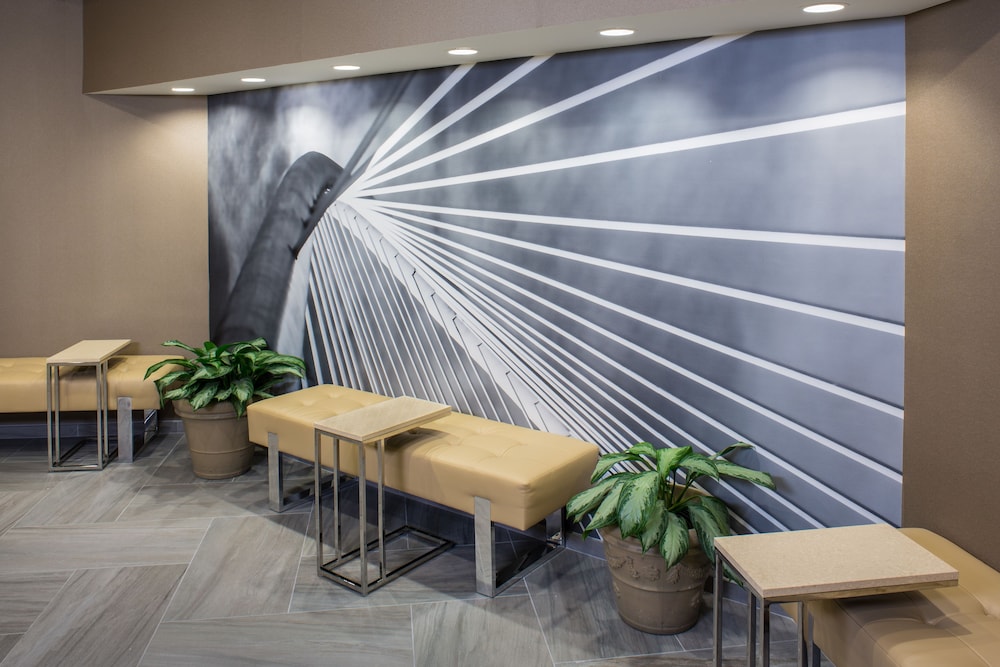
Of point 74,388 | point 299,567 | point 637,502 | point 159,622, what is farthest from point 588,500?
point 74,388

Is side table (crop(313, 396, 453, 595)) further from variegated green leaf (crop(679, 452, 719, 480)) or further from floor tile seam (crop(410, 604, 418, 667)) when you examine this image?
variegated green leaf (crop(679, 452, 719, 480))

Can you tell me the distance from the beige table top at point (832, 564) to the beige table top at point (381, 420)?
1.55m

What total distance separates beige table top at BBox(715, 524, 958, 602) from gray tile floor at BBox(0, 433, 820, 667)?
0.84 m

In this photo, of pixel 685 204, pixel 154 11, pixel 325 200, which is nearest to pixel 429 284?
pixel 325 200

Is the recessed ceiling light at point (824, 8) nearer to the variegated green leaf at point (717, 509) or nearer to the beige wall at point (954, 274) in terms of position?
the beige wall at point (954, 274)

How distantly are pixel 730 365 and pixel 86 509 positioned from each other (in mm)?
3255

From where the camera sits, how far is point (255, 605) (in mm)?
3211

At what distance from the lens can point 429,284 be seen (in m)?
4.27

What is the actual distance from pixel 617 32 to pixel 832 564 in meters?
2.08

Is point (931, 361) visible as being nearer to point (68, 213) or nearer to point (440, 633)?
point (440, 633)

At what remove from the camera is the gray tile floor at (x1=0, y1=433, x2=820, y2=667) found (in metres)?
2.87

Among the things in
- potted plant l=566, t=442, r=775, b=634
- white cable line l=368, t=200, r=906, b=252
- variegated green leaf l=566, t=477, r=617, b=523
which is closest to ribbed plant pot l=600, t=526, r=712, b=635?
potted plant l=566, t=442, r=775, b=634

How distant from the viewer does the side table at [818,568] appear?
1947mm

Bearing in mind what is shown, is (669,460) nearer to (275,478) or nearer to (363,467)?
(363,467)
